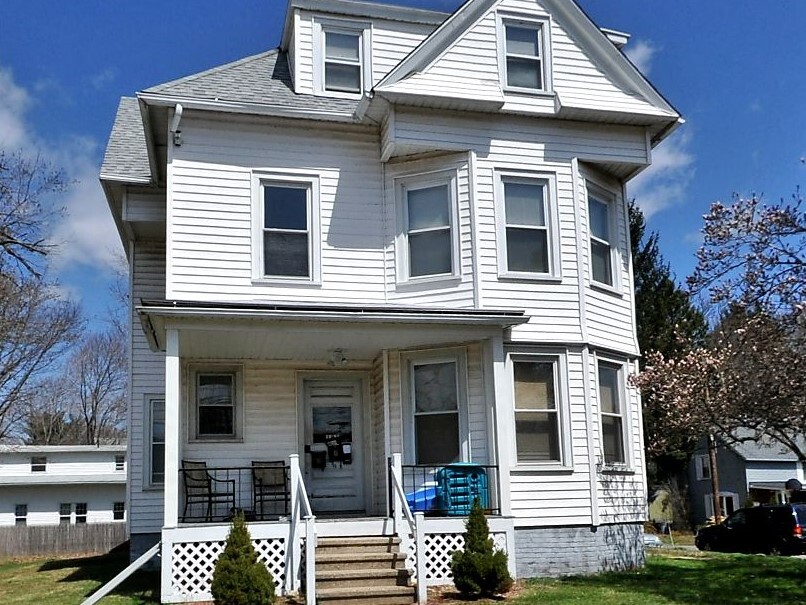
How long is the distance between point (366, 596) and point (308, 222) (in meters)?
6.07

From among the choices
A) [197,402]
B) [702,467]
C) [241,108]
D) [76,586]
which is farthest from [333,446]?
[702,467]

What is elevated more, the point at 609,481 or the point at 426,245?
the point at 426,245

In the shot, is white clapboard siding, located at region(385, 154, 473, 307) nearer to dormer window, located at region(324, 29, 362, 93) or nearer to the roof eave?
the roof eave

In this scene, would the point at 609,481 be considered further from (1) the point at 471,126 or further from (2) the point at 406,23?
(2) the point at 406,23

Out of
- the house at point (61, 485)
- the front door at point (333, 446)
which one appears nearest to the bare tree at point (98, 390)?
the house at point (61, 485)

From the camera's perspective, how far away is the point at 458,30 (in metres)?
14.6

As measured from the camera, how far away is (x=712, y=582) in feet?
41.9

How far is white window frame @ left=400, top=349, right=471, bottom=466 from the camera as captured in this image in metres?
13.5

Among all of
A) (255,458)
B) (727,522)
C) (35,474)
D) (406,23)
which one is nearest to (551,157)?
(406,23)

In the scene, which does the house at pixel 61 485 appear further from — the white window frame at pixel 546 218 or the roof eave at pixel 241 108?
the white window frame at pixel 546 218

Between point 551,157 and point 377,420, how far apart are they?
198 inches

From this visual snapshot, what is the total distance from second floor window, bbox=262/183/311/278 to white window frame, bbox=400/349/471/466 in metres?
2.15

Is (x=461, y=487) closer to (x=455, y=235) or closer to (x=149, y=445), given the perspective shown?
(x=455, y=235)

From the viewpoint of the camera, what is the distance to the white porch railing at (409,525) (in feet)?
35.5
